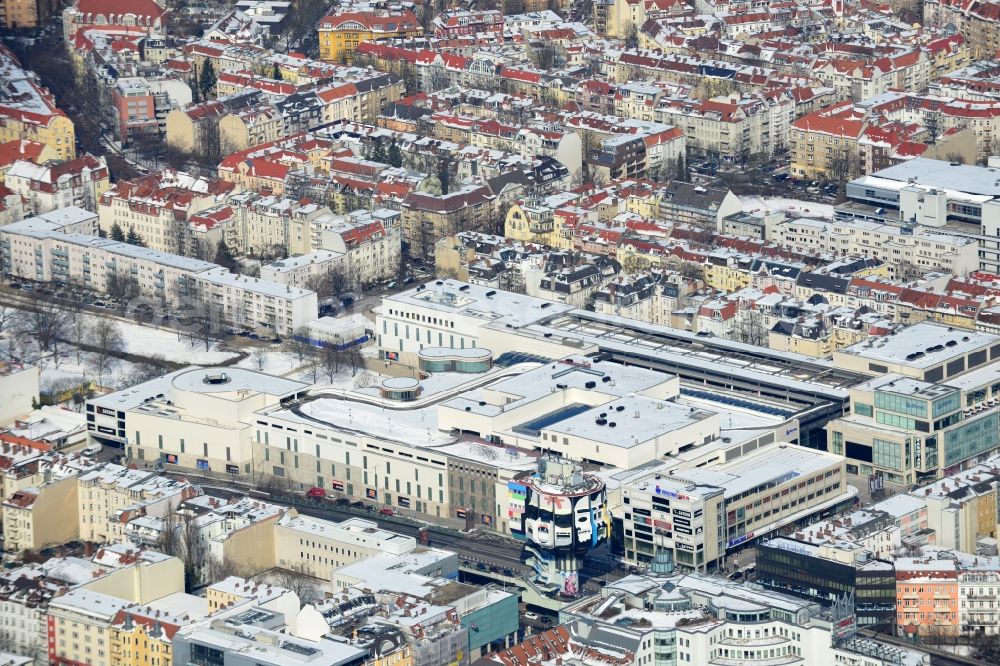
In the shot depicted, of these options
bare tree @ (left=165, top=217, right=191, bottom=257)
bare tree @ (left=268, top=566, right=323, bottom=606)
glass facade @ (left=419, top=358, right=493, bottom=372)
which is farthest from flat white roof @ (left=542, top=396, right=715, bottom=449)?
bare tree @ (left=165, top=217, right=191, bottom=257)

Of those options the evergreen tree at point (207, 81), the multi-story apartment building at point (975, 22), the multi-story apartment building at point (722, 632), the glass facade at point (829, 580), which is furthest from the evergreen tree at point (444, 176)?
the multi-story apartment building at point (722, 632)

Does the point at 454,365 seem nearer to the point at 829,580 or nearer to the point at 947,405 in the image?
the point at 947,405

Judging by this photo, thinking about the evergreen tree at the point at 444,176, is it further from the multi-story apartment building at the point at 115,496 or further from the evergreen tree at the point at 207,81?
the multi-story apartment building at the point at 115,496

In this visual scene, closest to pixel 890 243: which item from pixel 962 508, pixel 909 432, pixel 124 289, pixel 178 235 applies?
pixel 909 432

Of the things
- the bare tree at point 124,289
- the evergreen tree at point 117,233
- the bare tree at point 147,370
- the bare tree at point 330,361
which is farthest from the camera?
the evergreen tree at point 117,233

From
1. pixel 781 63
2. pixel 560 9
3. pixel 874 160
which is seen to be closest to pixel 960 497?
pixel 874 160

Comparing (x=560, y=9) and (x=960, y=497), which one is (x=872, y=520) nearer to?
(x=960, y=497)

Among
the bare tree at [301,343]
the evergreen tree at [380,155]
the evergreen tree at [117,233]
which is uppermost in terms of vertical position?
the evergreen tree at [380,155]
